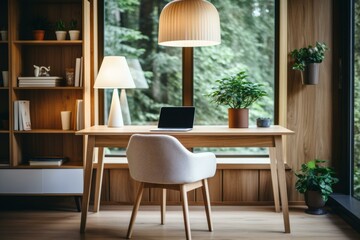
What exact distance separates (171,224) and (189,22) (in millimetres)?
1623

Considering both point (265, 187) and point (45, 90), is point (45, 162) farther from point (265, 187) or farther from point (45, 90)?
point (265, 187)

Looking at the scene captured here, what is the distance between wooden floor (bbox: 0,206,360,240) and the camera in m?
3.45

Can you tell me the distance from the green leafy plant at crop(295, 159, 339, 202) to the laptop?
1130 millimetres

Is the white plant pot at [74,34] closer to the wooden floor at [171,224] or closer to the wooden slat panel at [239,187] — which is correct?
the wooden floor at [171,224]

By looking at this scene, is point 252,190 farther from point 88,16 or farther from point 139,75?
point 88,16

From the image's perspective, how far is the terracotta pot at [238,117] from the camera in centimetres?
377

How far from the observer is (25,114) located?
13.6 feet

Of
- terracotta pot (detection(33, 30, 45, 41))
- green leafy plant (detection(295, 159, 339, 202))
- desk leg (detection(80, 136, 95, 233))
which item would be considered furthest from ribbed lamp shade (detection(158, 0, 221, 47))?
green leafy plant (detection(295, 159, 339, 202))

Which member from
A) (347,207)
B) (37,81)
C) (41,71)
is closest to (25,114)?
(37,81)

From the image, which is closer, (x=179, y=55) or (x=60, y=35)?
(x=60, y=35)

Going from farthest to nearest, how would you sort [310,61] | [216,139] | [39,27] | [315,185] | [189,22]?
[39,27]
[310,61]
[315,185]
[216,139]
[189,22]

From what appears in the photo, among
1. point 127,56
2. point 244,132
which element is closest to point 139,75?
point 127,56

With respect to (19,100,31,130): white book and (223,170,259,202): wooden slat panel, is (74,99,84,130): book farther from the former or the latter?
(223,170,259,202): wooden slat panel

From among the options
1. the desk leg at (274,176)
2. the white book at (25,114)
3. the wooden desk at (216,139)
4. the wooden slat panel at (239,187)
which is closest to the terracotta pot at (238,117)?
the wooden desk at (216,139)
